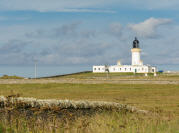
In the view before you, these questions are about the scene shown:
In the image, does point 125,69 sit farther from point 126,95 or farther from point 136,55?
point 126,95

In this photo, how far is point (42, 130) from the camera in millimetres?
12625

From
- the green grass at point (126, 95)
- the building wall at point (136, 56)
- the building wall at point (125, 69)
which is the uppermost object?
the building wall at point (136, 56)

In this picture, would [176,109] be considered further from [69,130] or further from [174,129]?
[69,130]

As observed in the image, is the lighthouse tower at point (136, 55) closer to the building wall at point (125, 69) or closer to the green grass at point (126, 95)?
the building wall at point (125, 69)

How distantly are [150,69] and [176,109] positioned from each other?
12934 centimetres

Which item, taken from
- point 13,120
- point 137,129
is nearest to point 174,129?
point 137,129

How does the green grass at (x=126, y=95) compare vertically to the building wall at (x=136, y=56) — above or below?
below

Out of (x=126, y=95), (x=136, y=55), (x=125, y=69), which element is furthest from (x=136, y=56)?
(x=126, y=95)

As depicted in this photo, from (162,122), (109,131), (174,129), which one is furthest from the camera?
(162,122)

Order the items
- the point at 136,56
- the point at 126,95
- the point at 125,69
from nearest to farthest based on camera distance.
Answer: the point at 126,95 → the point at 125,69 → the point at 136,56

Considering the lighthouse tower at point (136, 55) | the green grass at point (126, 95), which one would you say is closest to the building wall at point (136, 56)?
the lighthouse tower at point (136, 55)

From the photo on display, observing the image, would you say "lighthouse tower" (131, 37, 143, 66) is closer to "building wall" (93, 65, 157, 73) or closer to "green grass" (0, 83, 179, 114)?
"building wall" (93, 65, 157, 73)

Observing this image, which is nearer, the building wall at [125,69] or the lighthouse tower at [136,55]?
the building wall at [125,69]

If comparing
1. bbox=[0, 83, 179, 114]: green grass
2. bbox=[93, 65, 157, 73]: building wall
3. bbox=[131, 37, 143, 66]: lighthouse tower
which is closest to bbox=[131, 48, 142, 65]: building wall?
bbox=[131, 37, 143, 66]: lighthouse tower
